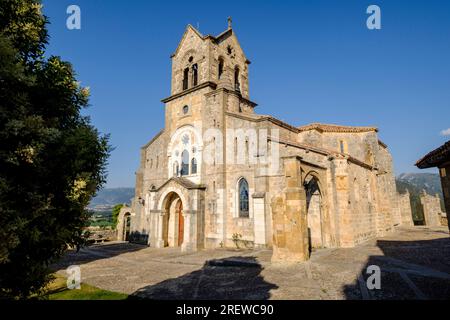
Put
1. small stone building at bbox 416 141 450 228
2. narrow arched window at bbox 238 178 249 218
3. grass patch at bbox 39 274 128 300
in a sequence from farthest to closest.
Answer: narrow arched window at bbox 238 178 249 218 → grass patch at bbox 39 274 128 300 → small stone building at bbox 416 141 450 228

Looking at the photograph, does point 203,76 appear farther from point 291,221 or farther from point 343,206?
point 343,206

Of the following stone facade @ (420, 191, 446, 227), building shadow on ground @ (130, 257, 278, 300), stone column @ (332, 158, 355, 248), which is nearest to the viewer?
building shadow on ground @ (130, 257, 278, 300)

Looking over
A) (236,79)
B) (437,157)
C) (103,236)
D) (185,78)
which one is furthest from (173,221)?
(437,157)

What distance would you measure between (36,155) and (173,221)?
57.5 feet

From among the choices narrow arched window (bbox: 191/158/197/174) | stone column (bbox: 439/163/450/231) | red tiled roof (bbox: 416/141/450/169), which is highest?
narrow arched window (bbox: 191/158/197/174)

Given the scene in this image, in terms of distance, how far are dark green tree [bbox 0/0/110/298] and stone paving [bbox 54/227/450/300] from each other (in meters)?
4.42

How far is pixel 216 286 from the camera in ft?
30.2

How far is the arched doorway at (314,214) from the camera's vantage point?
Answer: 55.3 feet

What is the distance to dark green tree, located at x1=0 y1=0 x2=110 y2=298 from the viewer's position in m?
4.25

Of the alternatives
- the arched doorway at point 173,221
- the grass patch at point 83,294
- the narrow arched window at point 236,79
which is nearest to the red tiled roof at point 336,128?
the narrow arched window at point 236,79

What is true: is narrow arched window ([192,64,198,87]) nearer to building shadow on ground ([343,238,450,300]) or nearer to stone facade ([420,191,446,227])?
building shadow on ground ([343,238,450,300])

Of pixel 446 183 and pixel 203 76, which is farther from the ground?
pixel 203 76

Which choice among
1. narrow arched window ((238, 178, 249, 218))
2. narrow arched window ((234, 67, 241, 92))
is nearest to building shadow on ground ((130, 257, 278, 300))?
narrow arched window ((238, 178, 249, 218))

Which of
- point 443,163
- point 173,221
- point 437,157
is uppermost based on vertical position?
point 437,157
